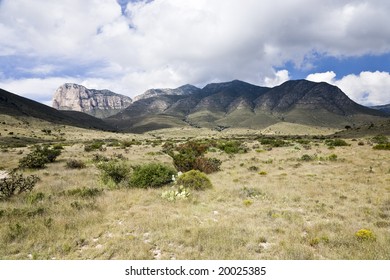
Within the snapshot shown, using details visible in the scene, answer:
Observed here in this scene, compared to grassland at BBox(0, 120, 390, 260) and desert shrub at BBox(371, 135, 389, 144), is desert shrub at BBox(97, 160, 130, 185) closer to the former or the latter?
grassland at BBox(0, 120, 390, 260)

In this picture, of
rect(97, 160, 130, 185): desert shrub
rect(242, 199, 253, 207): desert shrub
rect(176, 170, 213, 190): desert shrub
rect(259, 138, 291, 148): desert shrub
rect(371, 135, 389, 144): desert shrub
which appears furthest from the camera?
rect(259, 138, 291, 148): desert shrub

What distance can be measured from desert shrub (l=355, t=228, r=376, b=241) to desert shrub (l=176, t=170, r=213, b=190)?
23.9 ft

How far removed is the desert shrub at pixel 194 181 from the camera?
510 inches

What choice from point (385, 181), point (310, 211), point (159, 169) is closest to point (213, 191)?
point (159, 169)

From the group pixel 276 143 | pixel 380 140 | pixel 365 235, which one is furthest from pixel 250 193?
pixel 380 140

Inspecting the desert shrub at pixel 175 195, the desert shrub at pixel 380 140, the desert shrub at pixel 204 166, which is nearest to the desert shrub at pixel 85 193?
the desert shrub at pixel 175 195

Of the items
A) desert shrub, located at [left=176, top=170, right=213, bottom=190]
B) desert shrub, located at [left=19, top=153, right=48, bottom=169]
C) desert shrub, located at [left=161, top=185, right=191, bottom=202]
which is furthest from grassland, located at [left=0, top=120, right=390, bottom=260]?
desert shrub, located at [left=19, top=153, right=48, bottom=169]

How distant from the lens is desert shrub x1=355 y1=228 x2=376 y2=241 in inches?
265

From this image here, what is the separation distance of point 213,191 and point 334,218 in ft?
18.3

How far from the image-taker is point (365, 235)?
6.85m

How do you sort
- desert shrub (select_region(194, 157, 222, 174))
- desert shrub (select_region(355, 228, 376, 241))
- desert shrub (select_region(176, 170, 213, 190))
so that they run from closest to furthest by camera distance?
desert shrub (select_region(355, 228, 376, 241)), desert shrub (select_region(176, 170, 213, 190)), desert shrub (select_region(194, 157, 222, 174))

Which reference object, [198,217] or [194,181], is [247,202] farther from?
[194,181]
